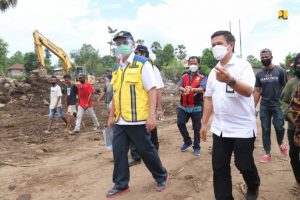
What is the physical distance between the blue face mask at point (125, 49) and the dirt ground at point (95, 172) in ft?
6.00

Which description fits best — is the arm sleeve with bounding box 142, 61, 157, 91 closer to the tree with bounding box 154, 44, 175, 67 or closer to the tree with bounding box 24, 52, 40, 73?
the tree with bounding box 24, 52, 40, 73

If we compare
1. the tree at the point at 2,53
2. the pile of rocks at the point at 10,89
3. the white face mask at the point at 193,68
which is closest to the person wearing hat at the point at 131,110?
the white face mask at the point at 193,68

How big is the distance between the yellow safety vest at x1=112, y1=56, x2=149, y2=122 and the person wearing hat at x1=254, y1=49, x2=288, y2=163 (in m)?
2.32

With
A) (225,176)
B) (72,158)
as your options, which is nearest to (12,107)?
(72,158)

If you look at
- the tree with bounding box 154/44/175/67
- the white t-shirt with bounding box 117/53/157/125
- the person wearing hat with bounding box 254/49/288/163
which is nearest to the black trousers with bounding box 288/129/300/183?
the person wearing hat with bounding box 254/49/288/163

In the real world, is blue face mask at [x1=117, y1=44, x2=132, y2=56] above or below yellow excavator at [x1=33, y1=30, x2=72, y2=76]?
below

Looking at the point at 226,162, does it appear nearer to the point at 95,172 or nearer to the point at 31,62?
the point at 95,172

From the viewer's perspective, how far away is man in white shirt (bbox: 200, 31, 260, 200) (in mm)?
3584

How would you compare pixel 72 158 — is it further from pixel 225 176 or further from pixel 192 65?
pixel 225 176

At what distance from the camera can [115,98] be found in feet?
14.8

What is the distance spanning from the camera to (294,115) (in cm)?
398

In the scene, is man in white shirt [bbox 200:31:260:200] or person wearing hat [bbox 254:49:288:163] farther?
person wearing hat [bbox 254:49:288:163]

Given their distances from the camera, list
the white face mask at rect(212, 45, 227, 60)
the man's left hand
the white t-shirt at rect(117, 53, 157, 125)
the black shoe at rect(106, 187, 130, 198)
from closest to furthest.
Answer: the man's left hand < the white face mask at rect(212, 45, 227, 60) < the white t-shirt at rect(117, 53, 157, 125) < the black shoe at rect(106, 187, 130, 198)

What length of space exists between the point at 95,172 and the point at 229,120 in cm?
291
